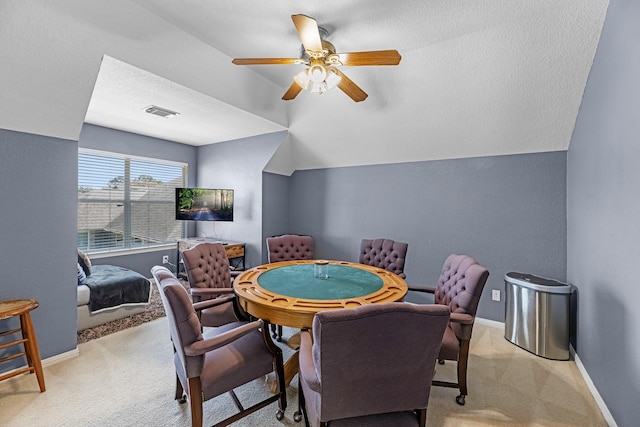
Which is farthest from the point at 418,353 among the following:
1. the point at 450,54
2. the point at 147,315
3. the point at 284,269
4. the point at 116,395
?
the point at 147,315

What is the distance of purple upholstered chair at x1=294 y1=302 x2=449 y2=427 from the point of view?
1164 mm

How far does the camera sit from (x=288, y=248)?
12.1 feet

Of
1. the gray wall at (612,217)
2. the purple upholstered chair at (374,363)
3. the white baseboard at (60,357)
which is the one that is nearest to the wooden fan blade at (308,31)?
the purple upholstered chair at (374,363)

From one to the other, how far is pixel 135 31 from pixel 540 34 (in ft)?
10.7

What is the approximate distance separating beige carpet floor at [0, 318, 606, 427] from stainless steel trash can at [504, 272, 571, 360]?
0.12m

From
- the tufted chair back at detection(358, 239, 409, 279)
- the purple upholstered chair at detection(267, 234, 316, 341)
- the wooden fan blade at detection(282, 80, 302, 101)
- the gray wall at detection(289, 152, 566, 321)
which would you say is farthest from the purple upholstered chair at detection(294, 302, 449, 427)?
the gray wall at detection(289, 152, 566, 321)

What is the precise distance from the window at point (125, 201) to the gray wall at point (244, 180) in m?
0.72

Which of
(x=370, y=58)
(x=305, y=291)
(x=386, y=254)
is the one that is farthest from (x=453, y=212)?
(x=305, y=291)

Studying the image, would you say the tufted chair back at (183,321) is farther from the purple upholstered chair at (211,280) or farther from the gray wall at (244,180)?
the gray wall at (244,180)

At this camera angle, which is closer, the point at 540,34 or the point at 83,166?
the point at 540,34

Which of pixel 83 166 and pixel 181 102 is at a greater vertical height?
pixel 181 102

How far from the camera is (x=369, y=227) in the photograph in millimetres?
4305

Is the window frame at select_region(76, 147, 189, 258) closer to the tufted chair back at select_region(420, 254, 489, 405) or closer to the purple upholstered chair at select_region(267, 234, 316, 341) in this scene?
the purple upholstered chair at select_region(267, 234, 316, 341)

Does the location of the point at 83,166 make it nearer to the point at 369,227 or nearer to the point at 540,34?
the point at 369,227
